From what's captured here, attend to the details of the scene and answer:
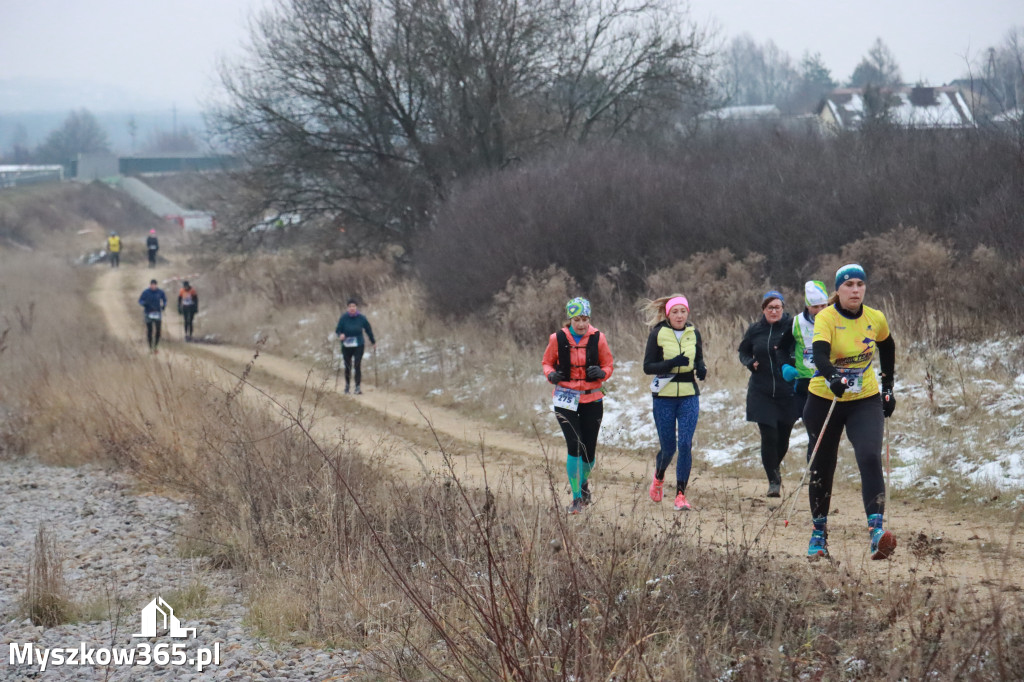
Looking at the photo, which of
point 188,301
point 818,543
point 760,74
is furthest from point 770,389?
point 760,74

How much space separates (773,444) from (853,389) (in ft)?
8.73

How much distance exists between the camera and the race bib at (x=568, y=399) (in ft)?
28.8

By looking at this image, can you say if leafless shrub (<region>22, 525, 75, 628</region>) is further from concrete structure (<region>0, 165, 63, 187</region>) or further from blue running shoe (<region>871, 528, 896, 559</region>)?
concrete structure (<region>0, 165, 63, 187</region>)

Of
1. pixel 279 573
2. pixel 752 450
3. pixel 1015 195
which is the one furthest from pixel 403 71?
pixel 279 573

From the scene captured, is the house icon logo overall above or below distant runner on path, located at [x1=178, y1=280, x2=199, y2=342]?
below

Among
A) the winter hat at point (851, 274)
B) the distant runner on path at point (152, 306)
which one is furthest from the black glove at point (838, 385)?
the distant runner on path at point (152, 306)

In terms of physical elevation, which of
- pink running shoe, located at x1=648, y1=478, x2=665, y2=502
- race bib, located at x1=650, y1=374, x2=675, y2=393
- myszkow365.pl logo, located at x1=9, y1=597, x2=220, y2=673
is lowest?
myszkow365.pl logo, located at x1=9, y1=597, x2=220, y2=673

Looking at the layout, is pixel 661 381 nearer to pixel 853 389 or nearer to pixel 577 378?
pixel 577 378

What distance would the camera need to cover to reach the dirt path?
20.9 feet

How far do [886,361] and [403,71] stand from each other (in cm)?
2280

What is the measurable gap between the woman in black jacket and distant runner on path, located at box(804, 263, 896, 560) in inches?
85.7

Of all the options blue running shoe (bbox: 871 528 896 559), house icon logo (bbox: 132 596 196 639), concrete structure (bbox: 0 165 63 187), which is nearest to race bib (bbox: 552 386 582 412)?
blue running shoe (bbox: 871 528 896 559)

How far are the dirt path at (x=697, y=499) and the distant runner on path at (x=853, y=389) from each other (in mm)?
398

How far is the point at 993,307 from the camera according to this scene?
13.1 metres
